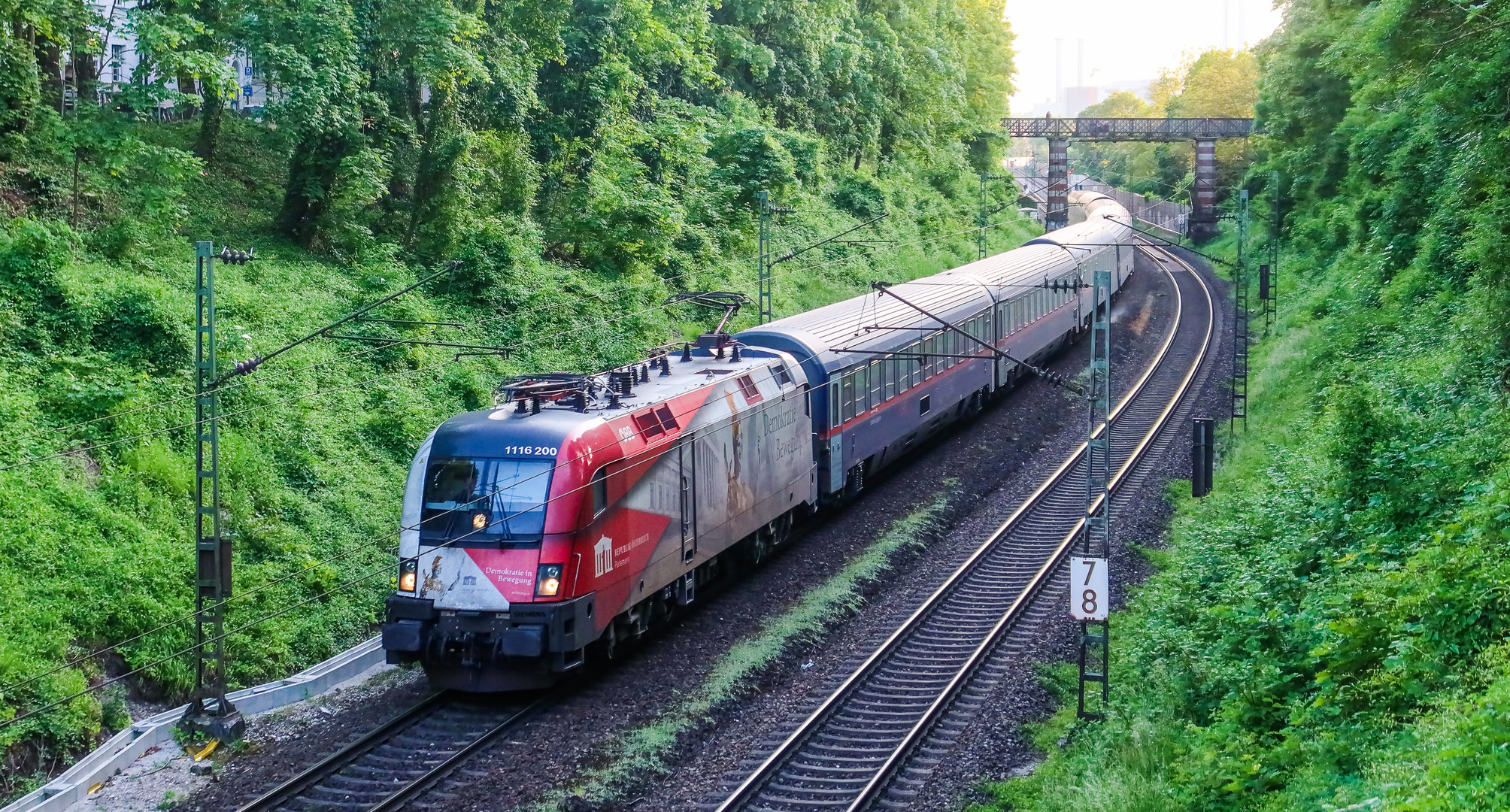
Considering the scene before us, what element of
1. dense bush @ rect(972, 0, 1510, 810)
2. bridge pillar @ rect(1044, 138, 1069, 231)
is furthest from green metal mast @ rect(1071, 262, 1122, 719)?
bridge pillar @ rect(1044, 138, 1069, 231)

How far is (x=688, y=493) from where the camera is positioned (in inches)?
698

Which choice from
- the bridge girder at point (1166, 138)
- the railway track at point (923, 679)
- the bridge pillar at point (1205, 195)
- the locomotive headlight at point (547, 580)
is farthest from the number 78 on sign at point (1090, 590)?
the bridge pillar at point (1205, 195)

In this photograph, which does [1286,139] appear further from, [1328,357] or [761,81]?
[1328,357]

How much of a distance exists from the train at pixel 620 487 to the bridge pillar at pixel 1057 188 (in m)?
51.2

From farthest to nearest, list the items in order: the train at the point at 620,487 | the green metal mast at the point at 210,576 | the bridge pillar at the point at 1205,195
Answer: the bridge pillar at the point at 1205,195, the train at the point at 620,487, the green metal mast at the point at 210,576

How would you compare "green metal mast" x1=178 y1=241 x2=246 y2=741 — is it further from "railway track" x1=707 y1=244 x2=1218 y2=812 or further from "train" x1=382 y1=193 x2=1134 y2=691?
"railway track" x1=707 y1=244 x2=1218 y2=812

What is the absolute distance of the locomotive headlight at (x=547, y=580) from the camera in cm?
1483

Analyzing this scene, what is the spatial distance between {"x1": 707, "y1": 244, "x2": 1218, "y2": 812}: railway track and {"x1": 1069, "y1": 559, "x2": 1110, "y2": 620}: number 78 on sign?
6.28ft

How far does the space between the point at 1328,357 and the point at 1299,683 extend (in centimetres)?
1855

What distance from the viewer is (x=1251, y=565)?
1664cm

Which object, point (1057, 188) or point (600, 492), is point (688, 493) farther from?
point (1057, 188)

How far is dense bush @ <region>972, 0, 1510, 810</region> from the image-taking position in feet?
34.2

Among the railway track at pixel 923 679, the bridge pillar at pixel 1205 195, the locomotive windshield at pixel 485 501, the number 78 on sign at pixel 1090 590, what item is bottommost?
the railway track at pixel 923 679

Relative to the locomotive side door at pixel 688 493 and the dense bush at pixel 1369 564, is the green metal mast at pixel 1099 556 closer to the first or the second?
the dense bush at pixel 1369 564
